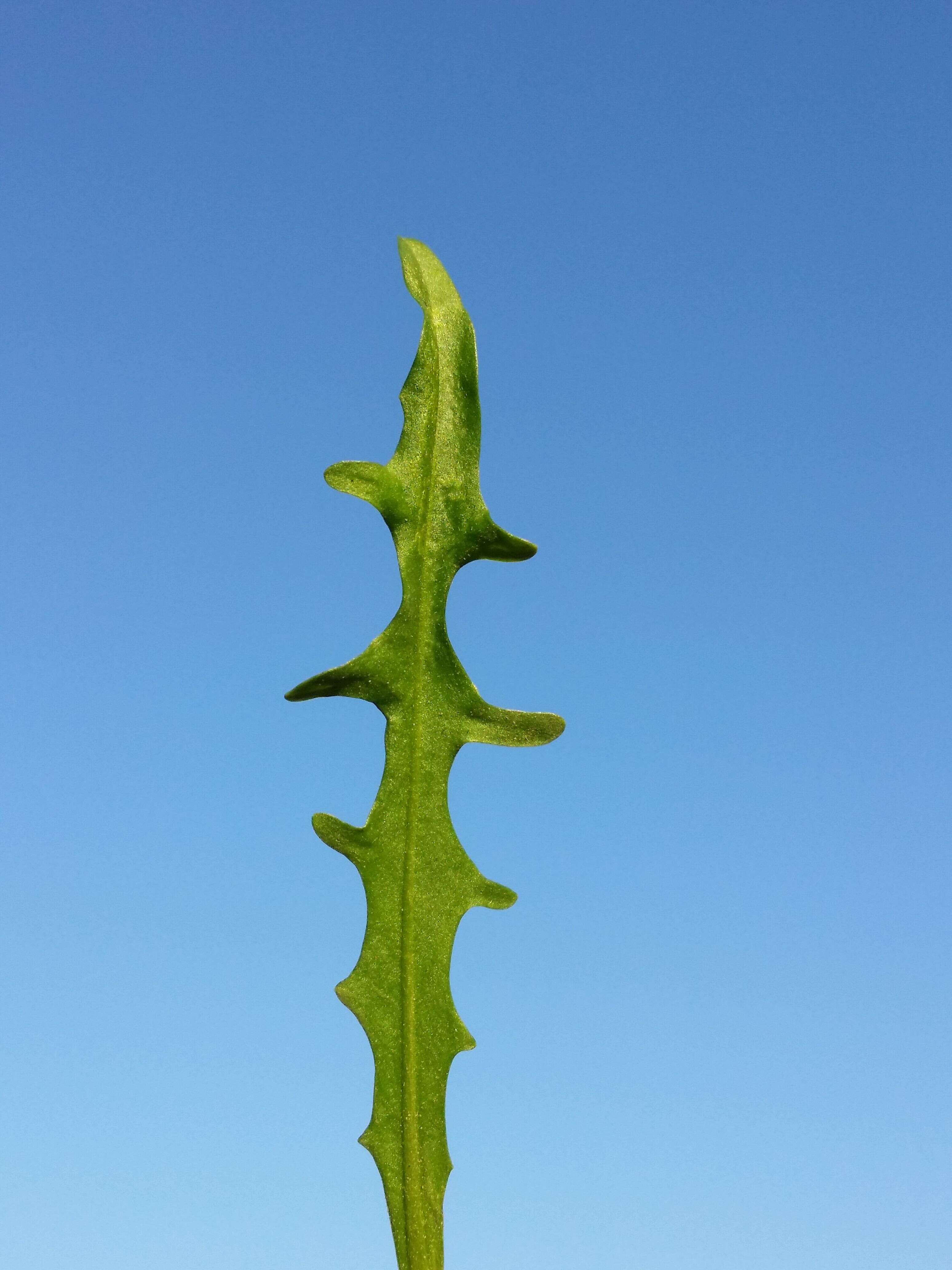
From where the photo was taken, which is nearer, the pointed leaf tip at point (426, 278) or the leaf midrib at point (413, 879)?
the leaf midrib at point (413, 879)

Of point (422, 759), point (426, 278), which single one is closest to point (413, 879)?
point (422, 759)

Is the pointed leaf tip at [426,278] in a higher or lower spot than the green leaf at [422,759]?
higher

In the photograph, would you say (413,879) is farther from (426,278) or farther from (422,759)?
(426,278)

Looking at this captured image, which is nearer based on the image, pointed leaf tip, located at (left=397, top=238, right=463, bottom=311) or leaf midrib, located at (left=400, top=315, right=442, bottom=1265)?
leaf midrib, located at (left=400, top=315, right=442, bottom=1265)

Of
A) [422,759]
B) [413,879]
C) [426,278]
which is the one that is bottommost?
[413,879]

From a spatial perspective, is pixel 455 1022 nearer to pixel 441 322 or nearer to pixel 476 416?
pixel 476 416

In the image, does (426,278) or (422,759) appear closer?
(422,759)

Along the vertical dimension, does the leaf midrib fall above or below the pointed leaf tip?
below

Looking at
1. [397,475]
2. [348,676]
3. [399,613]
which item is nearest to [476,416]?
[397,475]
